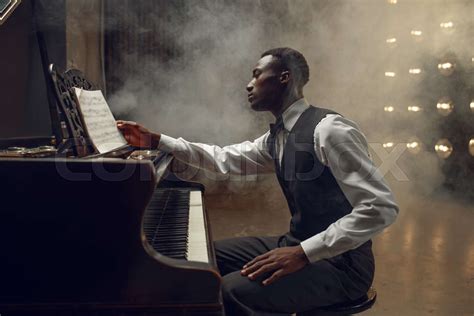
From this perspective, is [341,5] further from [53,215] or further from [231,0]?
[53,215]

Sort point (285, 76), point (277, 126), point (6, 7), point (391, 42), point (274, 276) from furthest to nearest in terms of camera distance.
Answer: point (391, 42) → point (6, 7) → point (277, 126) → point (285, 76) → point (274, 276)

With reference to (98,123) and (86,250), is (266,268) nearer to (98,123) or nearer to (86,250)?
(86,250)

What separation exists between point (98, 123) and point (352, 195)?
103 centimetres

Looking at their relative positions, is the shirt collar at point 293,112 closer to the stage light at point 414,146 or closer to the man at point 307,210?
the man at point 307,210

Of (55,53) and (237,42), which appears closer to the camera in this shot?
(55,53)

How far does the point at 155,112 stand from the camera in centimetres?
594

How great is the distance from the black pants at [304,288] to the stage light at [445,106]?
541 cm

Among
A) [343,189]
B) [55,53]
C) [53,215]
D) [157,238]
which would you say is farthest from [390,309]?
[55,53]

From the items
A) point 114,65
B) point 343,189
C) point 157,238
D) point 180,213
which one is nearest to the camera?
point 157,238

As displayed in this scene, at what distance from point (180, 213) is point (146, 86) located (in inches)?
170

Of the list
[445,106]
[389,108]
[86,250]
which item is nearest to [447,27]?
[445,106]

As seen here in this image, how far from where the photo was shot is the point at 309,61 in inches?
253

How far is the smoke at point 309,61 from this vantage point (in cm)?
591

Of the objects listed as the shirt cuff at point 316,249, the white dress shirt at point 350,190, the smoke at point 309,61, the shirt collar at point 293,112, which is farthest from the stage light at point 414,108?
the shirt cuff at point 316,249
